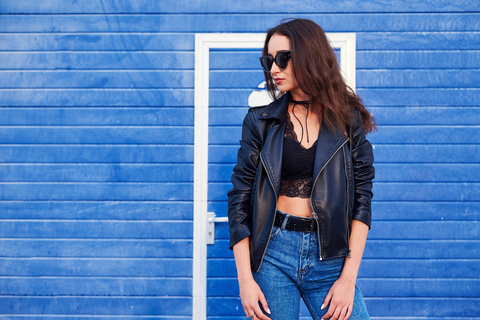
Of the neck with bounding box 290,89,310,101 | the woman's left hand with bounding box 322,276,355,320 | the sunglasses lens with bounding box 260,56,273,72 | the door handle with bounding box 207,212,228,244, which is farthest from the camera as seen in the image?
the door handle with bounding box 207,212,228,244

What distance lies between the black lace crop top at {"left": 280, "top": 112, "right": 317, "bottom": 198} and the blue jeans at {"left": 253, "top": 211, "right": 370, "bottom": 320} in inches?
7.3

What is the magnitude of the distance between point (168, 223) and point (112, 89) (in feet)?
4.10

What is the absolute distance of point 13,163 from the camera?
3213mm

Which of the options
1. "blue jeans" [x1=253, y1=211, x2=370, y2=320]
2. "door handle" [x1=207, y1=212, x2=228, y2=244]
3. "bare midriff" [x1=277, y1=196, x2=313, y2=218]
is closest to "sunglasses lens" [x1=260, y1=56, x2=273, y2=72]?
"bare midriff" [x1=277, y1=196, x2=313, y2=218]

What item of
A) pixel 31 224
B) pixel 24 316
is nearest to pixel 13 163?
pixel 31 224

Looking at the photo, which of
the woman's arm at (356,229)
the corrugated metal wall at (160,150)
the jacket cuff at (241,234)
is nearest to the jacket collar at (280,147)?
the woman's arm at (356,229)

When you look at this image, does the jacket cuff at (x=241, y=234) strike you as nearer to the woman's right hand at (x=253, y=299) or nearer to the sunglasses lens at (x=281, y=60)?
the woman's right hand at (x=253, y=299)

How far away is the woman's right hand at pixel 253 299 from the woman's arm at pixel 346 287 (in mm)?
279

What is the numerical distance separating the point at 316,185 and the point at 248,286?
0.54 metres

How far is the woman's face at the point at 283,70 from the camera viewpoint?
67.4 inches

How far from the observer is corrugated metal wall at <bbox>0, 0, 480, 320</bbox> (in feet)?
10.3

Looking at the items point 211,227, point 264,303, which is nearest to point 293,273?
point 264,303

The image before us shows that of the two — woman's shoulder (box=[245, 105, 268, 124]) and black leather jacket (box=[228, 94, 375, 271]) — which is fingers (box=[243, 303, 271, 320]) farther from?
woman's shoulder (box=[245, 105, 268, 124])

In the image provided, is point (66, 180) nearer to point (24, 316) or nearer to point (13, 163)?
point (13, 163)
